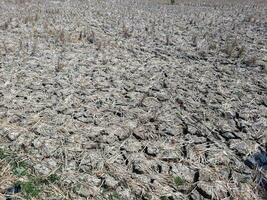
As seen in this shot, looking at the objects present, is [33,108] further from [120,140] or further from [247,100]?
[247,100]

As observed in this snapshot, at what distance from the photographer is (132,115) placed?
6684mm

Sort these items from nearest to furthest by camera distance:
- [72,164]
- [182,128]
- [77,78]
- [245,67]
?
[72,164] → [182,128] → [77,78] → [245,67]

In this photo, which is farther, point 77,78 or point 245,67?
point 245,67

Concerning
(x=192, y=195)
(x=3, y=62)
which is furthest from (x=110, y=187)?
(x=3, y=62)

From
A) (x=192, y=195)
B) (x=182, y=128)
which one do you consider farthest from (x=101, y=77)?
(x=192, y=195)

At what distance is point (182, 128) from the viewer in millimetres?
6387

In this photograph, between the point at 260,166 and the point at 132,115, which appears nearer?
the point at 260,166

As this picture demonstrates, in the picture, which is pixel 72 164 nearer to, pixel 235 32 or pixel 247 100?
pixel 247 100

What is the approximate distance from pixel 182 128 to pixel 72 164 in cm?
210

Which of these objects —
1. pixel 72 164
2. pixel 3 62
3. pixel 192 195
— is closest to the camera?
pixel 192 195

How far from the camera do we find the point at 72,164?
17.3 feet

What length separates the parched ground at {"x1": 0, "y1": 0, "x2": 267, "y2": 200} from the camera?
506 cm

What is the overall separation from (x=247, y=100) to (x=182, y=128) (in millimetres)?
2010

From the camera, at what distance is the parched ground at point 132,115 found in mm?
5059
